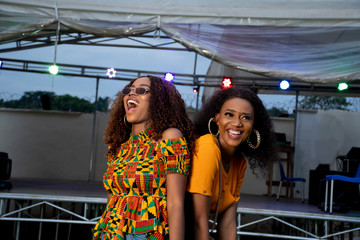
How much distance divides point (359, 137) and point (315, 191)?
399 cm

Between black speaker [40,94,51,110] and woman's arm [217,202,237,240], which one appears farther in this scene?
black speaker [40,94,51,110]

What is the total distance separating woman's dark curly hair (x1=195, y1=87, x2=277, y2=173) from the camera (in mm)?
2088

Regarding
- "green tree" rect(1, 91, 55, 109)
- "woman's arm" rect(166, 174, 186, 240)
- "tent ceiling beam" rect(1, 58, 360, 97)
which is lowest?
"woman's arm" rect(166, 174, 186, 240)

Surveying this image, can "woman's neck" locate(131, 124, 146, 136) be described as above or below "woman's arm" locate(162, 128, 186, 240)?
above

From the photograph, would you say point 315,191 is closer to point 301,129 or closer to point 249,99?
point 301,129

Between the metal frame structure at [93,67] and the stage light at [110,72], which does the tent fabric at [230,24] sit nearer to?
the metal frame structure at [93,67]

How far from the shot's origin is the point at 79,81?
470 inches

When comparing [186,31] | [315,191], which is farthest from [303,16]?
[315,191]

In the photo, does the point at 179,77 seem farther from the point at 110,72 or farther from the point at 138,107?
the point at 138,107

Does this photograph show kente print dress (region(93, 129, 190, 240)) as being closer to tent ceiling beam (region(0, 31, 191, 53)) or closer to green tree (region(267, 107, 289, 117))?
tent ceiling beam (region(0, 31, 191, 53))

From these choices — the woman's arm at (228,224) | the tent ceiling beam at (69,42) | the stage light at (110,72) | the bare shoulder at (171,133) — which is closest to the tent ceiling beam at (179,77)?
the stage light at (110,72)

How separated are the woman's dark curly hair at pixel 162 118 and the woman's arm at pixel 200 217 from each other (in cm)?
22

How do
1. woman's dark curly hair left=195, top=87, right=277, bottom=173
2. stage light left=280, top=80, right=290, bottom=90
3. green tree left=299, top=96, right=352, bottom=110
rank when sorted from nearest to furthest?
woman's dark curly hair left=195, top=87, right=277, bottom=173 → stage light left=280, top=80, right=290, bottom=90 → green tree left=299, top=96, right=352, bottom=110

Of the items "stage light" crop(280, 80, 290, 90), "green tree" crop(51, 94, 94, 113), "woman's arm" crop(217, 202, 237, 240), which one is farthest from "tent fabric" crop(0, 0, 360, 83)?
"green tree" crop(51, 94, 94, 113)
